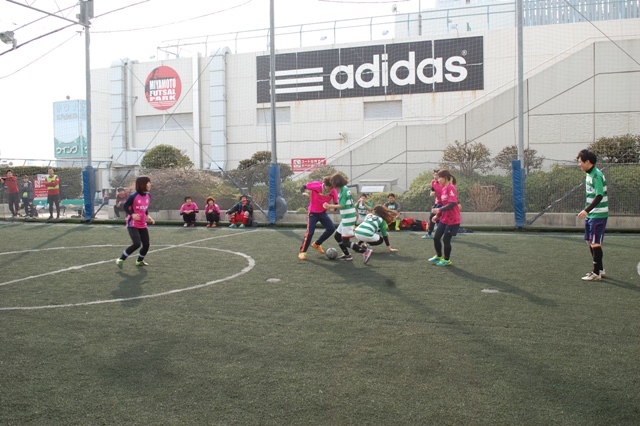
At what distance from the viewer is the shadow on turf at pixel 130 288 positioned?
24.6 feet

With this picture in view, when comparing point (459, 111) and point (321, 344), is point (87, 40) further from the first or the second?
point (321, 344)

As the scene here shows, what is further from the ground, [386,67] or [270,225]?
[386,67]

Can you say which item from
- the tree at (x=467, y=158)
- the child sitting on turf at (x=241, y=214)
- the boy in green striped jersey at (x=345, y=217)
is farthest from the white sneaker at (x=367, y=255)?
the tree at (x=467, y=158)

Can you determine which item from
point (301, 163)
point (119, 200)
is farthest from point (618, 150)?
point (119, 200)

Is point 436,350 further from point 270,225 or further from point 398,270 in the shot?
point 270,225

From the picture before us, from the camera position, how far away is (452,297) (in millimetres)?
7488

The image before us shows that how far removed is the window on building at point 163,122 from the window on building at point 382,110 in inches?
508

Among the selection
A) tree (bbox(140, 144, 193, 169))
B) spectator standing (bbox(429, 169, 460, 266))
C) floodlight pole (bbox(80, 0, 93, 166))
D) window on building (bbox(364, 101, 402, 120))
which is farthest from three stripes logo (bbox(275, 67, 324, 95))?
spectator standing (bbox(429, 169, 460, 266))

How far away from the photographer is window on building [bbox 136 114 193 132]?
131 ft

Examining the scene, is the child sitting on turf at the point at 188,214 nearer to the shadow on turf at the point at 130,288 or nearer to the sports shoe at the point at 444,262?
the shadow on turf at the point at 130,288

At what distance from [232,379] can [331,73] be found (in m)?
32.5

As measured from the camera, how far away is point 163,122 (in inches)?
1588

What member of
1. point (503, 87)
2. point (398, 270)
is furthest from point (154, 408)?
point (503, 87)

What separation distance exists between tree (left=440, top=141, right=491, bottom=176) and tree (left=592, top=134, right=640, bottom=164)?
4229 millimetres
